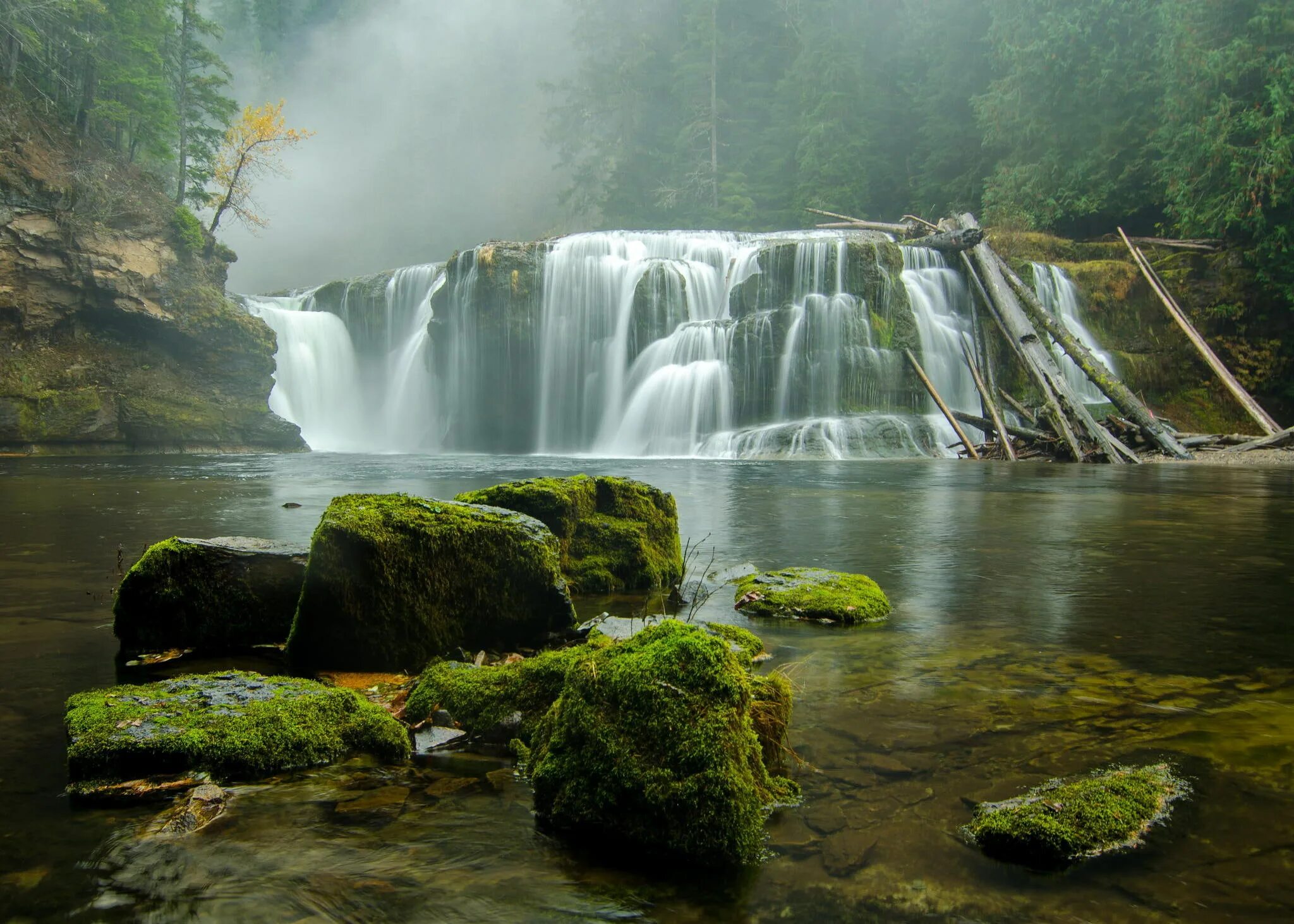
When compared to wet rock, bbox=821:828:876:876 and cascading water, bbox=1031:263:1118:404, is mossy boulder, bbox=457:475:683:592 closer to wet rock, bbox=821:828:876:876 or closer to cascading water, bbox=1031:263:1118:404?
wet rock, bbox=821:828:876:876

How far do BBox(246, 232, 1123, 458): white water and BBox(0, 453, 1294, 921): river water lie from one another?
16.3 meters

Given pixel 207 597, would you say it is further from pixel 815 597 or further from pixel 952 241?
Answer: pixel 952 241

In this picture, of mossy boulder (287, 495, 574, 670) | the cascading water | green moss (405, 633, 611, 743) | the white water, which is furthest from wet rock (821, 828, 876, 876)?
the cascading water

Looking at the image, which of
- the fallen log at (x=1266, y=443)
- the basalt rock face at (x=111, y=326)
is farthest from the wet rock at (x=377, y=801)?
the basalt rock face at (x=111, y=326)

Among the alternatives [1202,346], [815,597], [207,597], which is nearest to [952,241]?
[1202,346]

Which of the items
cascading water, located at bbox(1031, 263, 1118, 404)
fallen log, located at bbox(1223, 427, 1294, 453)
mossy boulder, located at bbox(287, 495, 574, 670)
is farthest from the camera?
cascading water, located at bbox(1031, 263, 1118, 404)

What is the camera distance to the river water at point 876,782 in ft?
6.70

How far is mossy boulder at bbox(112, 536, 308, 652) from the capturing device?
414 cm

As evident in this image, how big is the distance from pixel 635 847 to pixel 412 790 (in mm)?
800

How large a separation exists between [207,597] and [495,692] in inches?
77.3

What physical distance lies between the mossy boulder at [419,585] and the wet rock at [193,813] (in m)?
1.39

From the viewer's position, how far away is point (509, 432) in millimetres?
30281

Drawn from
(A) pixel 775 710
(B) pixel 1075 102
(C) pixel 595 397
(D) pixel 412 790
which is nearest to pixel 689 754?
(A) pixel 775 710

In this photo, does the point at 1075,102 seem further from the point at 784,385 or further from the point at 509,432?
the point at 509,432
